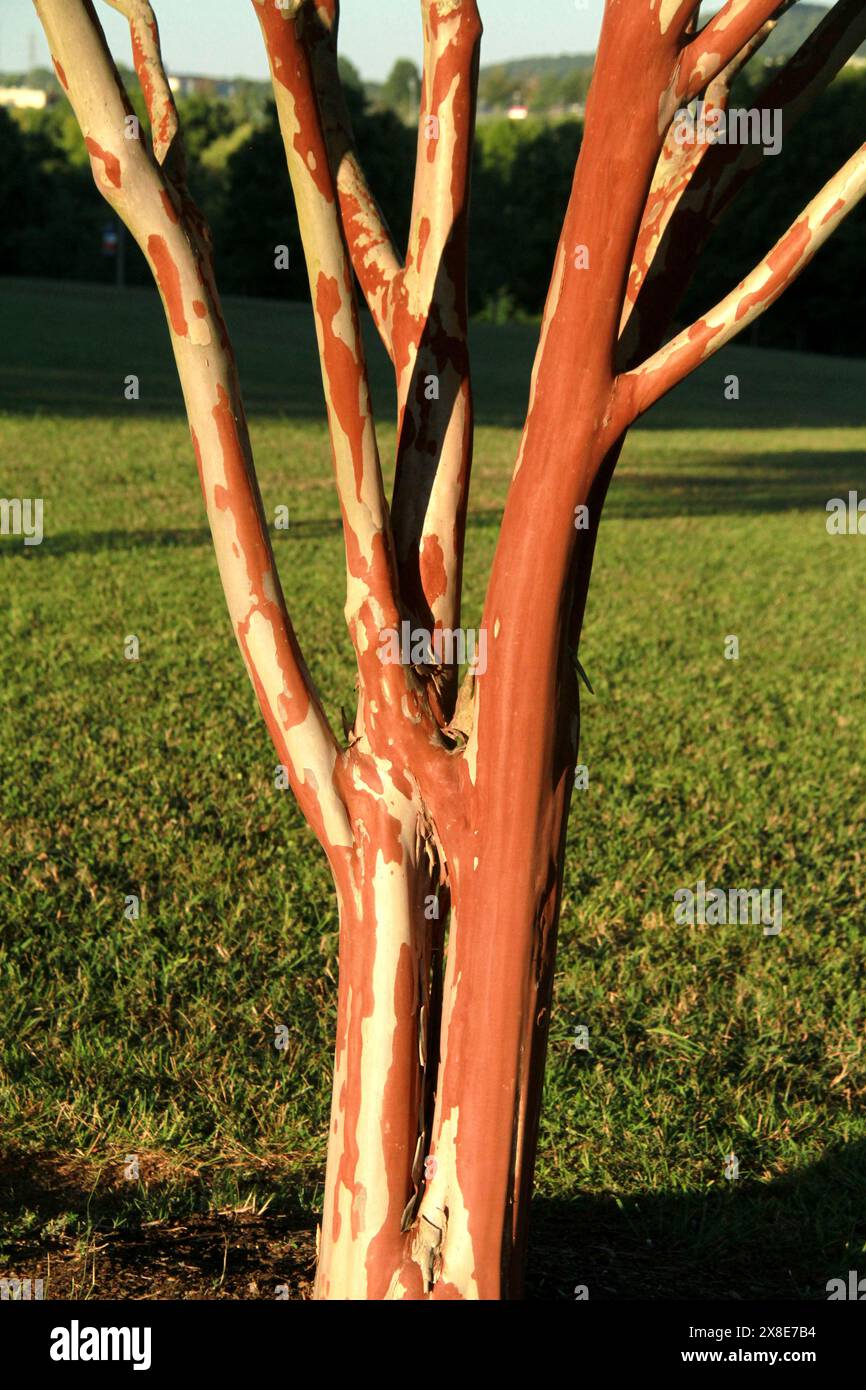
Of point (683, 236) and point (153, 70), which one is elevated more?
point (153, 70)

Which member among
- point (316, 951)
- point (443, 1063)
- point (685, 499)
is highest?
point (685, 499)

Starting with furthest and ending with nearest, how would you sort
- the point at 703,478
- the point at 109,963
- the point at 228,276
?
1. the point at 228,276
2. the point at 703,478
3. the point at 109,963

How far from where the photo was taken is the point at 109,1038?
3473 millimetres

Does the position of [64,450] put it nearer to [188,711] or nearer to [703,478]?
[703,478]

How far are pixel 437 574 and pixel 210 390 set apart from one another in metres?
0.46

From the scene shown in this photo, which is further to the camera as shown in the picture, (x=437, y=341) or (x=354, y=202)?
(x=354, y=202)

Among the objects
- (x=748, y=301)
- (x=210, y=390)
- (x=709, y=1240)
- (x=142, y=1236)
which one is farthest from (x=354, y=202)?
(x=709, y=1240)

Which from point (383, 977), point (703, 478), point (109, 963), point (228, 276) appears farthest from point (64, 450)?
point (228, 276)

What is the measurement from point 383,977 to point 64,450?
1256 centimetres

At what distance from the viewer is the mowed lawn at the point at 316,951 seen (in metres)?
2.82

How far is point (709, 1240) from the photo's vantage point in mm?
2805

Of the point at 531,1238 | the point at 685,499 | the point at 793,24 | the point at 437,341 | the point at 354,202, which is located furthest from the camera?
the point at 793,24

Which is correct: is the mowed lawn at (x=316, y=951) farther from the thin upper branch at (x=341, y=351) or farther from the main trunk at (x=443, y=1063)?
the thin upper branch at (x=341, y=351)

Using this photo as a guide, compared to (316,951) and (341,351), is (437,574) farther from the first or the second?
(316,951)
